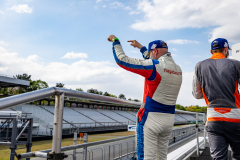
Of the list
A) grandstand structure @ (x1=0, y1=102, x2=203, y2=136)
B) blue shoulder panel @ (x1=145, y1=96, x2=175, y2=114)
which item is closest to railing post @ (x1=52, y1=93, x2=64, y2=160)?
grandstand structure @ (x1=0, y1=102, x2=203, y2=136)

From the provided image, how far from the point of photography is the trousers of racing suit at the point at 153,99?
4.25 feet

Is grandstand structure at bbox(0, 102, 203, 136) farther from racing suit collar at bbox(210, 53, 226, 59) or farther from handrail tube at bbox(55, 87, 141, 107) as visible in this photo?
racing suit collar at bbox(210, 53, 226, 59)

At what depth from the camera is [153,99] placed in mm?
1344

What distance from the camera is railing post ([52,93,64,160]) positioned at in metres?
0.95

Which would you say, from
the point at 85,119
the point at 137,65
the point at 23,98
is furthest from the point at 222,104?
the point at 85,119

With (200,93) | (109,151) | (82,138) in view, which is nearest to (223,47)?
(200,93)

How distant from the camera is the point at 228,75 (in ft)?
4.22

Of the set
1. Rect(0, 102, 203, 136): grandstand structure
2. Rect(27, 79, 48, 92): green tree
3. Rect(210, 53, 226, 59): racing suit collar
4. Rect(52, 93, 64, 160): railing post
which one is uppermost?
Rect(27, 79, 48, 92): green tree

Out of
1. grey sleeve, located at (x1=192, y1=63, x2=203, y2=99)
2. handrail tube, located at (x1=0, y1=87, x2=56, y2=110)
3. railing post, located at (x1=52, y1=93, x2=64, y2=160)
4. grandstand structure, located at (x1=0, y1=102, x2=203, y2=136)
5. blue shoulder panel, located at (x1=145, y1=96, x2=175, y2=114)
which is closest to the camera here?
handrail tube, located at (x1=0, y1=87, x2=56, y2=110)

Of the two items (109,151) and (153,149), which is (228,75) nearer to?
(153,149)

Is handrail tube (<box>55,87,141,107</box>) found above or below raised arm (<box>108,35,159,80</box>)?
below

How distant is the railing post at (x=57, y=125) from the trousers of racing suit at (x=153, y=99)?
51 centimetres

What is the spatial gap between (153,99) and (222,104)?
1.45 feet

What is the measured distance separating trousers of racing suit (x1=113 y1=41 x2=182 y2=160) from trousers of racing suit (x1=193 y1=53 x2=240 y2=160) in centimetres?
23
